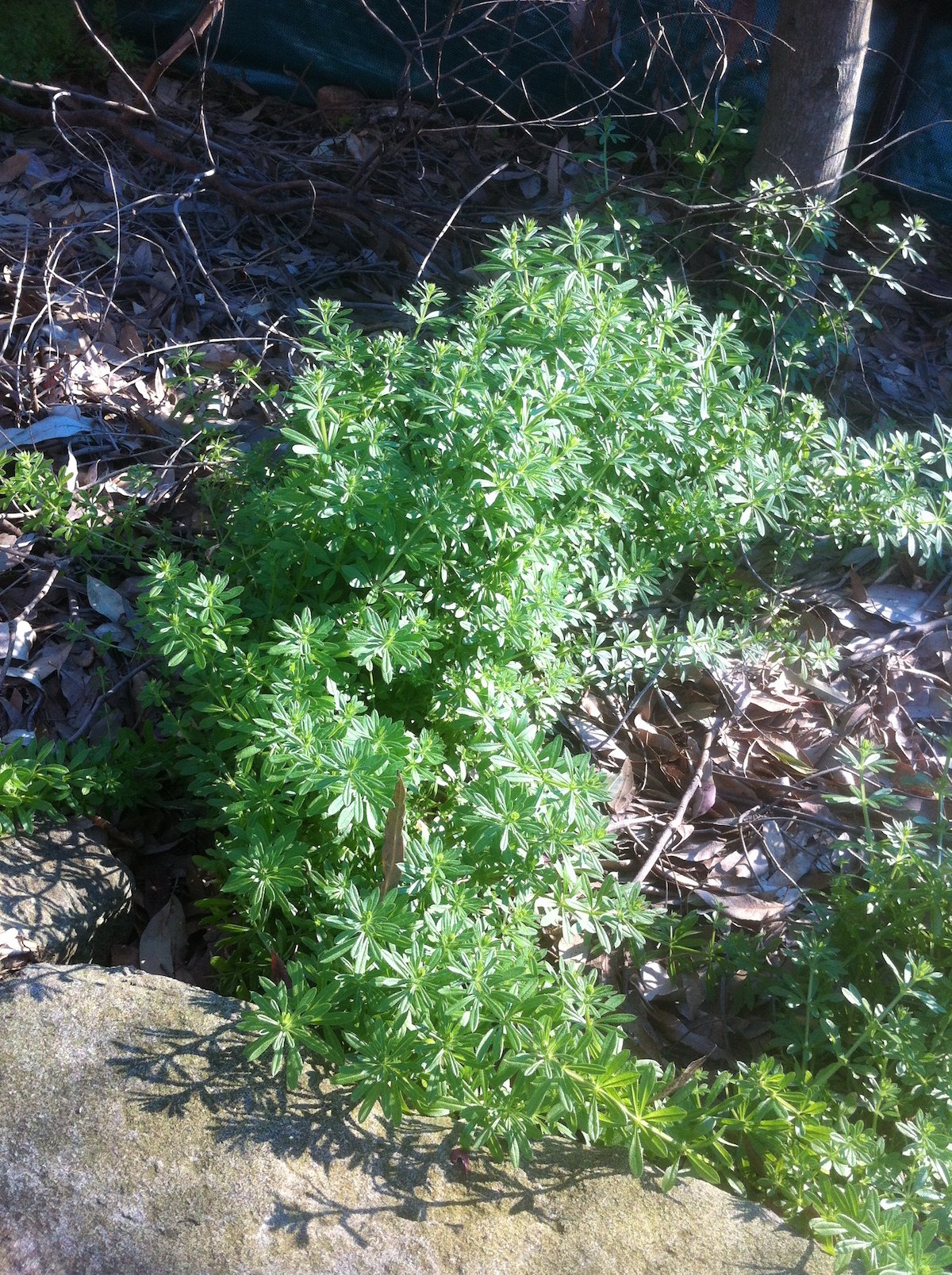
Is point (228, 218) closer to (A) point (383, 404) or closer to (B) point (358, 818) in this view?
(A) point (383, 404)

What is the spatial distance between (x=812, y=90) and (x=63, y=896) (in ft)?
13.6

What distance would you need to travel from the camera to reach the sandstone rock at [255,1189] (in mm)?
1823

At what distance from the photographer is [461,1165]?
79.1 inches

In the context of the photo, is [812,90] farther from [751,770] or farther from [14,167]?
[14,167]

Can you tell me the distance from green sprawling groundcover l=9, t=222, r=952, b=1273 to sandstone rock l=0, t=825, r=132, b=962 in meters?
0.30

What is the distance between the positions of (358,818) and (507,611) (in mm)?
657

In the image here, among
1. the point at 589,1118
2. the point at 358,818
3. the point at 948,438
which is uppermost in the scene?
the point at 948,438

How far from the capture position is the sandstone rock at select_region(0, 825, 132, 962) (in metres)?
2.49

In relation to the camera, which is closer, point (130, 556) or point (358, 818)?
point (358, 818)

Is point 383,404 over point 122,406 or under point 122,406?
over

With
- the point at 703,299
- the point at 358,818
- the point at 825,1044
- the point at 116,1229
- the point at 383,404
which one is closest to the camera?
the point at 116,1229

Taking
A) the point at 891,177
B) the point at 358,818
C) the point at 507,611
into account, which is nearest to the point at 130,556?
the point at 507,611

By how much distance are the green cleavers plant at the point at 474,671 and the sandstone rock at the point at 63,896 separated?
33cm

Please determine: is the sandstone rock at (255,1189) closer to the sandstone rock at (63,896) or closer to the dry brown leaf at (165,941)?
the sandstone rock at (63,896)
